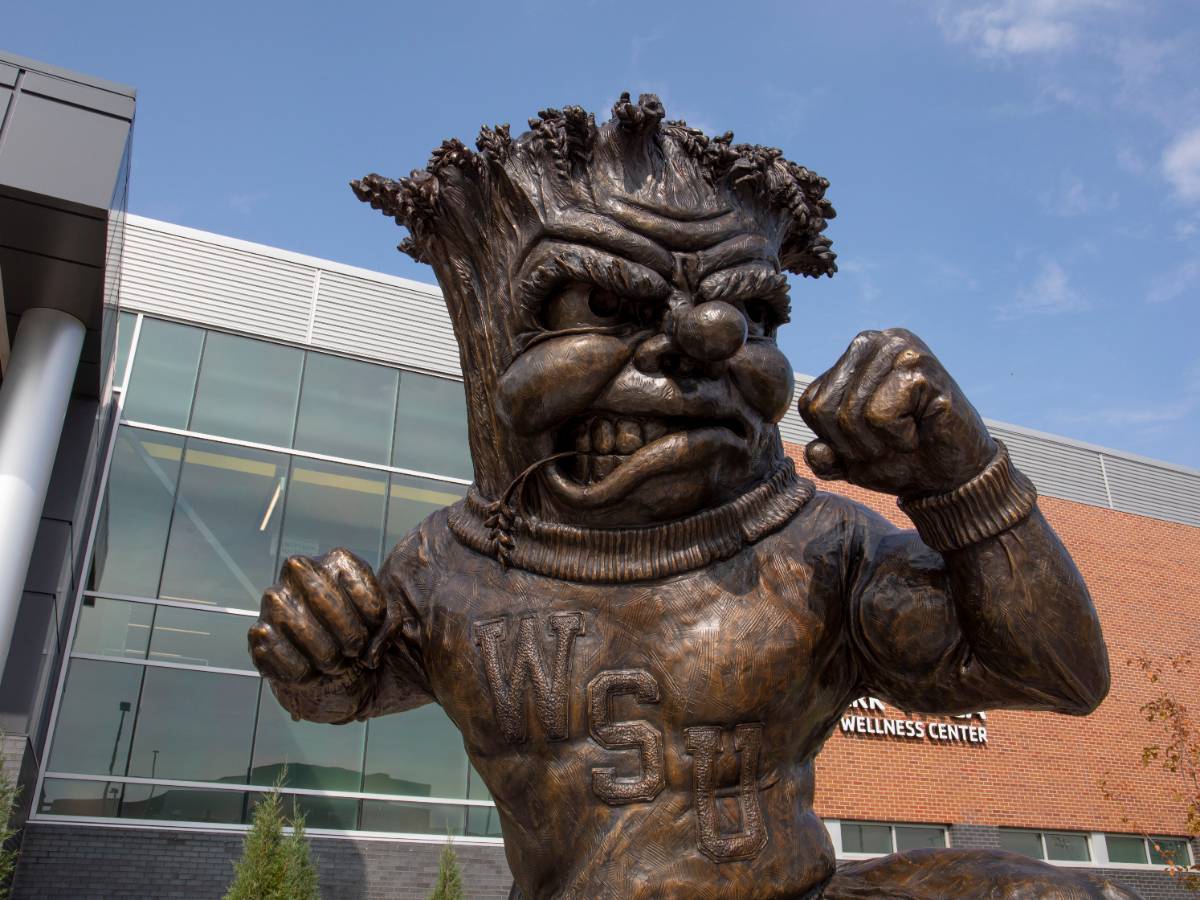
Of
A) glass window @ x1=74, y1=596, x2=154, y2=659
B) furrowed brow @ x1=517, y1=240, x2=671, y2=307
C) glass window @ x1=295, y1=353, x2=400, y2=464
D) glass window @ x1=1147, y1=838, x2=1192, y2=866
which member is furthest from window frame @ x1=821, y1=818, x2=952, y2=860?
furrowed brow @ x1=517, y1=240, x2=671, y2=307

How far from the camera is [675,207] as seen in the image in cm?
191

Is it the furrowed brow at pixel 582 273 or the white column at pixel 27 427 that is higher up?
the white column at pixel 27 427

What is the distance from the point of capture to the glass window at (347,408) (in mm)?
13234

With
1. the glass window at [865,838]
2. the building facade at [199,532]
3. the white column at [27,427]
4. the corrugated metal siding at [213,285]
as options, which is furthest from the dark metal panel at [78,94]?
the glass window at [865,838]

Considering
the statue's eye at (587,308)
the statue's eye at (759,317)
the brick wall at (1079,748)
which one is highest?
the brick wall at (1079,748)

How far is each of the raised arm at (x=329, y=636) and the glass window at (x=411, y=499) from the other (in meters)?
11.0

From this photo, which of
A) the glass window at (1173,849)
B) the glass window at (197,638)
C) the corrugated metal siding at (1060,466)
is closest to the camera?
the glass window at (197,638)

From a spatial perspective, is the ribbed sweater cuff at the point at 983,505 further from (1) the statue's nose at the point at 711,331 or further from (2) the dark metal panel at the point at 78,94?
(2) the dark metal panel at the point at 78,94

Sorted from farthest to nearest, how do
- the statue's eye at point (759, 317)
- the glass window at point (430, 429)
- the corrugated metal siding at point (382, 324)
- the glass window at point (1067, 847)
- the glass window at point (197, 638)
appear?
the glass window at point (1067, 847) → the corrugated metal siding at point (382, 324) → the glass window at point (430, 429) → the glass window at point (197, 638) → the statue's eye at point (759, 317)

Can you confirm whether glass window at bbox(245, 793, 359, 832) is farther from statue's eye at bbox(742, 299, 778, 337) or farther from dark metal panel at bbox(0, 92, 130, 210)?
statue's eye at bbox(742, 299, 778, 337)

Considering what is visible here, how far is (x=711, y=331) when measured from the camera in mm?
1722

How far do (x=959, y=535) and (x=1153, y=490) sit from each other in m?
22.3

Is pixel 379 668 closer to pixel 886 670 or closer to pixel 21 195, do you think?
pixel 886 670

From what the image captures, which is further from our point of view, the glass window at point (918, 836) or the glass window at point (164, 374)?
the glass window at point (918, 836)
